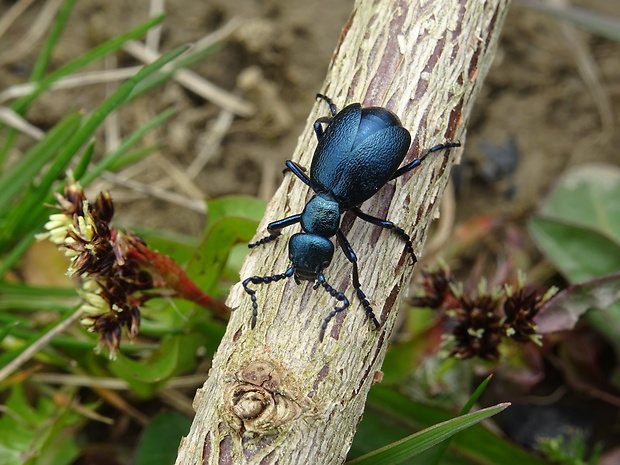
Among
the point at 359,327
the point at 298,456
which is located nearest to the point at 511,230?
the point at 359,327

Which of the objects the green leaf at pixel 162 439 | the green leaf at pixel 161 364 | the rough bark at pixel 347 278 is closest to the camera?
the rough bark at pixel 347 278

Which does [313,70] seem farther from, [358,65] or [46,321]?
[46,321]

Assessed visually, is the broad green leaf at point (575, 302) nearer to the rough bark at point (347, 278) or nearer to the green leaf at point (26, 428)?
the rough bark at point (347, 278)

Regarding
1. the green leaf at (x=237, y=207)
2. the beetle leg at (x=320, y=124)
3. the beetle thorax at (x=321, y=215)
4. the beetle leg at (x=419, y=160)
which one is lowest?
the beetle thorax at (x=321, y=215)

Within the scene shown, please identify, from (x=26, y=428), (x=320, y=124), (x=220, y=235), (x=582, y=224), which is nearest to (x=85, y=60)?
(x=220, y=235)

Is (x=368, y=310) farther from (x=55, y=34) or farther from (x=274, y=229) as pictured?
(x=55, y=34)

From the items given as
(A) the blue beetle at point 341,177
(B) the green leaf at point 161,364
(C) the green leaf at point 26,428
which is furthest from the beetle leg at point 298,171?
(C) the green leaf at point 26,428

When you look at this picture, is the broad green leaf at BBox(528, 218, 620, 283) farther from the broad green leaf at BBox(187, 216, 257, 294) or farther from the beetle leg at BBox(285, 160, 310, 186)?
the broad green leaf at BBox(187, 216, 257, 294)
